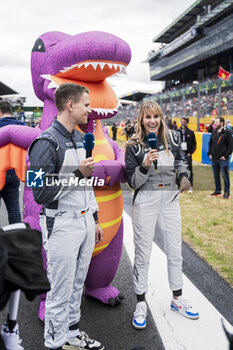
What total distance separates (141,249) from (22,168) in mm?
1297

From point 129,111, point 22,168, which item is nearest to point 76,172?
point 22,168

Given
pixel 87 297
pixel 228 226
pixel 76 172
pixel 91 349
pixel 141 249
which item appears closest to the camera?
pixel 76 172

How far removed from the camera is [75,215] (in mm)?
2145

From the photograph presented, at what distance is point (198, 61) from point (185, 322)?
4059cm

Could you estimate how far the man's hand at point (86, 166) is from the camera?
2002 mm

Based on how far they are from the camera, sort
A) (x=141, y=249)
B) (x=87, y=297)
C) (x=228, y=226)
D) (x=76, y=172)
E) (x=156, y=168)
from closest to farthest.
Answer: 1. (x=76, y=172)
2. (x=156, y=168)
3. (x=141, y=249)
4. (x=87, y=297)
5. (x=228, y=226)

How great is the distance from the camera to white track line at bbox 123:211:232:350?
8.17ft

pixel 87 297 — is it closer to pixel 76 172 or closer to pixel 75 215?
pixel 75 215

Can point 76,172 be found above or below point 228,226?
above

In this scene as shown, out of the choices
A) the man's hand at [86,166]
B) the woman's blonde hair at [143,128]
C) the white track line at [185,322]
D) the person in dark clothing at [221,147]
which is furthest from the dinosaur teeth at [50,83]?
the person in dark clothing at [221,147]

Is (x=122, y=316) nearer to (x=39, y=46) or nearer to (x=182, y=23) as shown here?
(x=39, y=46)

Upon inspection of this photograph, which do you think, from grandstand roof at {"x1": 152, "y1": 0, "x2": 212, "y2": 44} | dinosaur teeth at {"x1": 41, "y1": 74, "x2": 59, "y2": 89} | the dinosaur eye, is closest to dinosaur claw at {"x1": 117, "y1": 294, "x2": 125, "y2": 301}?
Answer: dinosaur teeth at {"x1": 41, "y1": 74, "x2": 59, "y2": 89}

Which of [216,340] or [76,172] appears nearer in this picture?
[76,172]

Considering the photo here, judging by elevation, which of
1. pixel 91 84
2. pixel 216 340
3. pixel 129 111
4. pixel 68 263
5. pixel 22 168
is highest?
pixel 129 111
